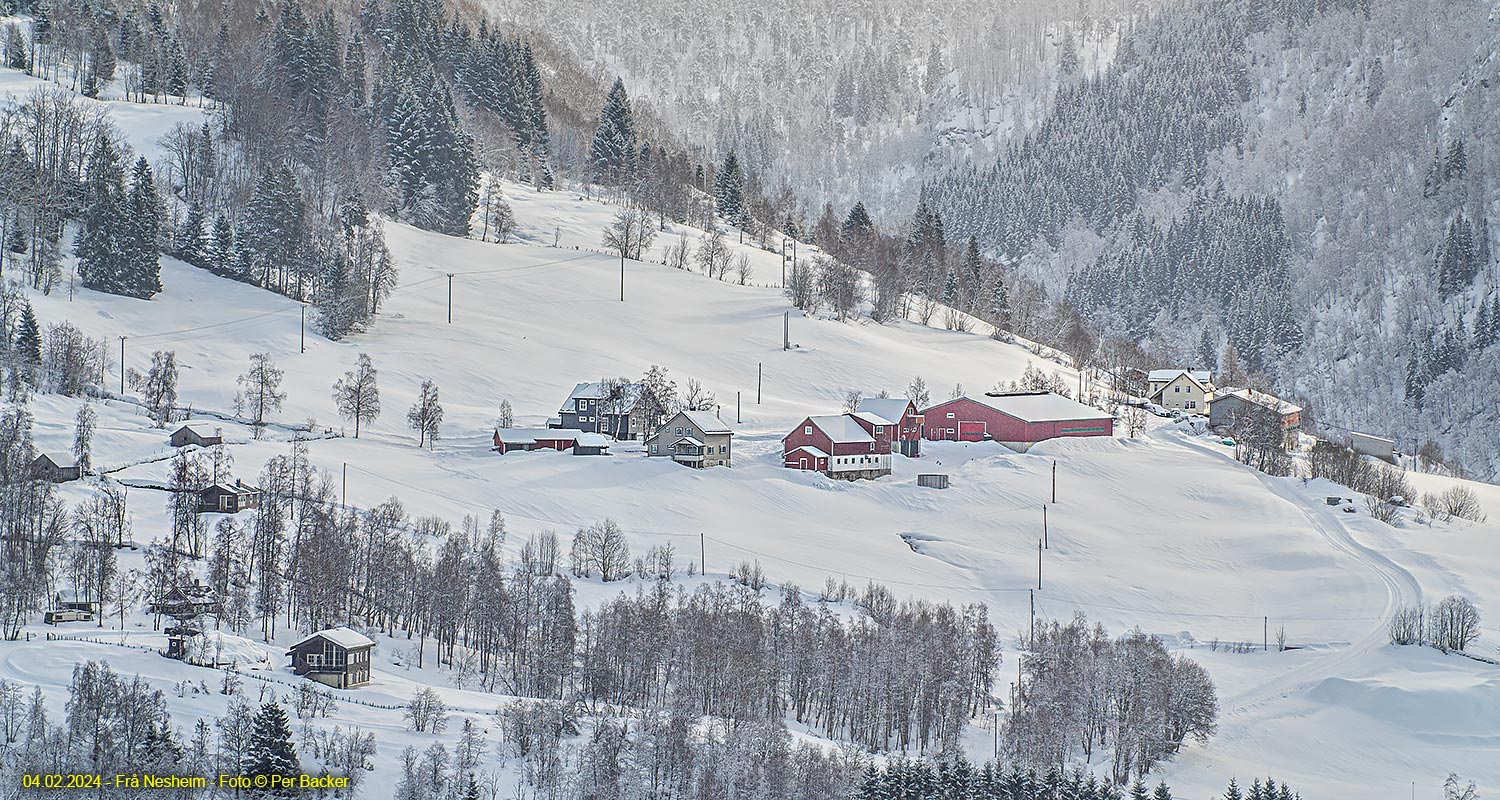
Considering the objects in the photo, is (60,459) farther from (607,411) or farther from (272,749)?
(607,411)

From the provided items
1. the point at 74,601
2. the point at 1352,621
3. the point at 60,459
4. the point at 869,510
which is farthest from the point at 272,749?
the point at 1352,621

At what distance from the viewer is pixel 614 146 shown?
150 metres

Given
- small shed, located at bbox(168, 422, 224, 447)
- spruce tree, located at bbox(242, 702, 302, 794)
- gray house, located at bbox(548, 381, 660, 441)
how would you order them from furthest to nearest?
gray house, located at bbox(548, 381, 660, 441) < small shed, located at bbox(168, 422, 224, 447) < spruce tree, located at bbox(242, 702, 302, 794)

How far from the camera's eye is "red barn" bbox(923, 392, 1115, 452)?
85.3 m

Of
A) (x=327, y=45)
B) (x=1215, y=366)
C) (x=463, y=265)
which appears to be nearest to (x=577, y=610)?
(x=463, y=265)

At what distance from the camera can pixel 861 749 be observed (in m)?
47.9

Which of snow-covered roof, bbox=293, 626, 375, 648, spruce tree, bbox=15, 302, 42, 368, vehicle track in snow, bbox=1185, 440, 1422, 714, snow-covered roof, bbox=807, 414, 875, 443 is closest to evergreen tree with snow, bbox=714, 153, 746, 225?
snow-covered roof, bbox=807, 414, 875, 443

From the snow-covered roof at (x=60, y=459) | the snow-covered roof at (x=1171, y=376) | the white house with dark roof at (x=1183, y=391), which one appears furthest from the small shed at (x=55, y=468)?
the snow-covered roof at (x=1171, y=376)

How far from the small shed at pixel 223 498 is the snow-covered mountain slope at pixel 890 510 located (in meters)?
1.91

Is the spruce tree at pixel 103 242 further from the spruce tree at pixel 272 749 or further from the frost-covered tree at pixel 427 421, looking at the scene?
the spruce tree at pixel 272 749

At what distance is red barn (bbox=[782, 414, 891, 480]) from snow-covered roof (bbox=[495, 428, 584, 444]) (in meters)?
12.9

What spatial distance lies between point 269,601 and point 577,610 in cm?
1207

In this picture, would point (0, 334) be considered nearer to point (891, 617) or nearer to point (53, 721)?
point (53, 721)

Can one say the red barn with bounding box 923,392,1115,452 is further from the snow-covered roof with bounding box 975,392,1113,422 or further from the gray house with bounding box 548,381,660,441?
the gray house with bounding box 548,381,660,441
